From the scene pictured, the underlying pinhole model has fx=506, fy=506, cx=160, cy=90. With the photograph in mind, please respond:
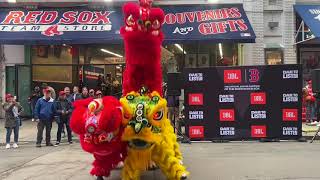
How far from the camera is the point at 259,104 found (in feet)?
51.3

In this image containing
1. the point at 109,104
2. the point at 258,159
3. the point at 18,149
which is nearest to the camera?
the point at 109,104

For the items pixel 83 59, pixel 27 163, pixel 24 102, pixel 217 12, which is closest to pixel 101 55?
pixel 83 59

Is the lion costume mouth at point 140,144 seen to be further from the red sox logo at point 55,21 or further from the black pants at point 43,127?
the red sox logo at point 55,21

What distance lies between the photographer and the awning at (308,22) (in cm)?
2031

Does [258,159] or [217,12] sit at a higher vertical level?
[217,12]

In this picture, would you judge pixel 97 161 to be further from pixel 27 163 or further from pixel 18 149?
pixel 18 149

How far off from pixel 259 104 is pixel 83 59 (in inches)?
411

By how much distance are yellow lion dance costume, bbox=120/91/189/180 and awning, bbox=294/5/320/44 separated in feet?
41.9

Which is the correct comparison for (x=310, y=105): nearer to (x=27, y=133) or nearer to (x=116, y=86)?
(x=116, y=86)

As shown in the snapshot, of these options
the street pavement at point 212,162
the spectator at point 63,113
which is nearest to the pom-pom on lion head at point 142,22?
the street pavement at point 212,162

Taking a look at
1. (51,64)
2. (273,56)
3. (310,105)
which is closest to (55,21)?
(51,64)

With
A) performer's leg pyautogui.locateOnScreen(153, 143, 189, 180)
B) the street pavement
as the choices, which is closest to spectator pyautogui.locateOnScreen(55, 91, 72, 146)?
the street pavement

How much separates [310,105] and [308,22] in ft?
11.6

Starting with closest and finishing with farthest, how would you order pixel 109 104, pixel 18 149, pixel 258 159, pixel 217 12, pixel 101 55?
pixel 109 104
pixel 258 159
pixel 18 149
pixel 217 12
pixel 101 55
